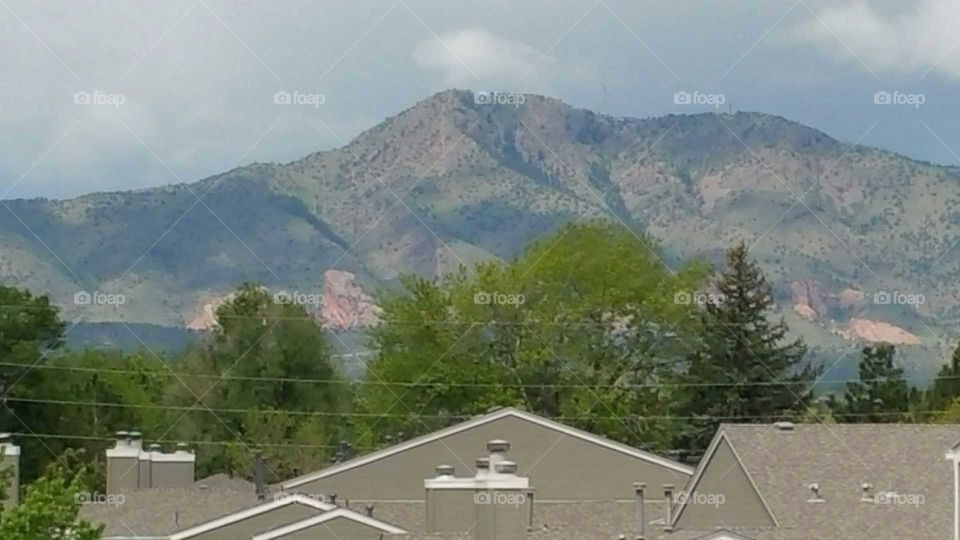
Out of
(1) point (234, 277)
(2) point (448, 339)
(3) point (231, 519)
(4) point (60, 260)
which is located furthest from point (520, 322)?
(4) point (60, 260)

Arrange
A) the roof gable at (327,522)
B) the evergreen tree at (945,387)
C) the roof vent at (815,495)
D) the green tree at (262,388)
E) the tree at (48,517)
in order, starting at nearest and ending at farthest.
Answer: the tree at (48,517) < the roof vent at (815,495) < the roof gable at (327,522) < the green tree at (262,388) < the evergreen tree at (945,387)

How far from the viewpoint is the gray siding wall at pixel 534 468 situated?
148ft

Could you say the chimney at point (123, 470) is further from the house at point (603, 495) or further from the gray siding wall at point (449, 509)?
the gray siding wall at point (449, 509)

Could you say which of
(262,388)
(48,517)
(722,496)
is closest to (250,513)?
(722,496)

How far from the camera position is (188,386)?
3255 inches

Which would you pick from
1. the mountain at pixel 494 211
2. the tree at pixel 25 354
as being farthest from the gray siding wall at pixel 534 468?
the mountain at pixel 494 211

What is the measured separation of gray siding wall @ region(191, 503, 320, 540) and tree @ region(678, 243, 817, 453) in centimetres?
3663

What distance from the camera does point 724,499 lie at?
34938 millimetres

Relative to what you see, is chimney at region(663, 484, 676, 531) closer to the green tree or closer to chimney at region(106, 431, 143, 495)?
chimney at region(106, 431, 143, 495)

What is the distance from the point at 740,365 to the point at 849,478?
43.0 meters

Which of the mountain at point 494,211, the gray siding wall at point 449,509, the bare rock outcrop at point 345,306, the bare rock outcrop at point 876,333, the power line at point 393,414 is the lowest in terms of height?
the gray siding wall at point 449,509

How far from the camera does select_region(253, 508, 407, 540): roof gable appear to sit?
3219 cm

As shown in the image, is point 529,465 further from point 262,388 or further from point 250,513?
point 262,388

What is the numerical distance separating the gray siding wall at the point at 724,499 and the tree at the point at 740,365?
112ft
